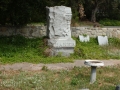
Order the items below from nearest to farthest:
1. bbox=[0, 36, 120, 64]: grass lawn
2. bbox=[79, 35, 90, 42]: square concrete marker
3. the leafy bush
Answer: bbox=[0, 36, 120, 64]: grass lawn → bbox=[79, 35, 90, 42]: square concrete marker → the leafy bush

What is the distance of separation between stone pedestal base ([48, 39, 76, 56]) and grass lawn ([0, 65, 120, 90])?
79.8 inches

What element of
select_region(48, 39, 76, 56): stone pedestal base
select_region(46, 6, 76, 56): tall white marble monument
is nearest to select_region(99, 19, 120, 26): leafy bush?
select_region(46, 6, 76, 56): tall white marble monument

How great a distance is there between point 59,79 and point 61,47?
3.35 m

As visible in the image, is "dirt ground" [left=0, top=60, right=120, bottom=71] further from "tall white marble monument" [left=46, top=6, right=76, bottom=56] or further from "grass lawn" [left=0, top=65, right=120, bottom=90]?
"tall white marble monument" [left=46, top=6, right=76, bottom=56]

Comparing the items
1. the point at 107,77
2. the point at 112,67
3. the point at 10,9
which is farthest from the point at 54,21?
the point at 107,77

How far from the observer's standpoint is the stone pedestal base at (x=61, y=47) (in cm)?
1158

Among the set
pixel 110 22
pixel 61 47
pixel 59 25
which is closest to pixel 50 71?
pixel 61 47

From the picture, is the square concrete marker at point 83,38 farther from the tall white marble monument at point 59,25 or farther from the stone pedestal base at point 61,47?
the stone pedestal base at point 61,47

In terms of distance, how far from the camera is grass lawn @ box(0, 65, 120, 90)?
7625mm

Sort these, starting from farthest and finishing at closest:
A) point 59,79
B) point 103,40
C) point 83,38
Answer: point 103,40 → point 83,38 → point 59,79

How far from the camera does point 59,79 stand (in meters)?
8.40

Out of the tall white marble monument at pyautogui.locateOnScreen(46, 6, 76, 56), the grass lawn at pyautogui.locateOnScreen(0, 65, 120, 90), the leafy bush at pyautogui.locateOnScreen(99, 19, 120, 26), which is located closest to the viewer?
the grass lawn at pyautogui.locateOnScreen(0, 65, 120, 90)

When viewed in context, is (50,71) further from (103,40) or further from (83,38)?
(103,40)

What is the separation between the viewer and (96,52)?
12523 millimetres
